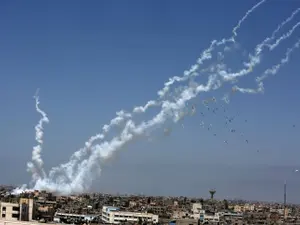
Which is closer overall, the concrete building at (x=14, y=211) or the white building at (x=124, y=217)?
the concrete building at (x=14, y=211)

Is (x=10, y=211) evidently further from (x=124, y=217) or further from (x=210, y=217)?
(x=210, y=217)

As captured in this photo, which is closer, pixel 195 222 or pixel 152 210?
pixel 195 222

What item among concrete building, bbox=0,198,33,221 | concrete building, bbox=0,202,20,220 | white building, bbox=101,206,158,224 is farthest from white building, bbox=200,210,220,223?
concrete building, bbox=0,202,20,220

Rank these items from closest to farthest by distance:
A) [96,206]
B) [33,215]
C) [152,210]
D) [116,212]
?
[33,215]
[116,212]
[152,210]
[96,206]

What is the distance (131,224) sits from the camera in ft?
273

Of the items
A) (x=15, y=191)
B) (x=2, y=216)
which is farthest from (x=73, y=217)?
(x=2, y=216)

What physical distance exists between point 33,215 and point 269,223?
56.4 metres

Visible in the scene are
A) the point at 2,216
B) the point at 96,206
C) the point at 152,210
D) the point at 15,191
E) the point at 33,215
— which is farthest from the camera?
the point at 96,206

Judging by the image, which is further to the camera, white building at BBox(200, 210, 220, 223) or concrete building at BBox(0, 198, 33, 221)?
white building at BBox(200, 210, 220, 223)

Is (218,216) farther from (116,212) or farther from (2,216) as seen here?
(2,216)

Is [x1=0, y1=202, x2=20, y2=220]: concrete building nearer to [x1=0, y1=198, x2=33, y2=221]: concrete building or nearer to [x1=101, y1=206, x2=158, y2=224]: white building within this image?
[x1=0, y1=198, x2=33, y2=221]: concrete building

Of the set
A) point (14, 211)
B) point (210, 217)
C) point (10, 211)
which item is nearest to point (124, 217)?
point (210, 217)

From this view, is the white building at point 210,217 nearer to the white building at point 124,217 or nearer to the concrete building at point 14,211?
the white building at point 124,217

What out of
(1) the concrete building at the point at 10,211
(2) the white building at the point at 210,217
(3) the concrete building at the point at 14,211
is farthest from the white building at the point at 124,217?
(1) the concrete building at the point at 10,211
